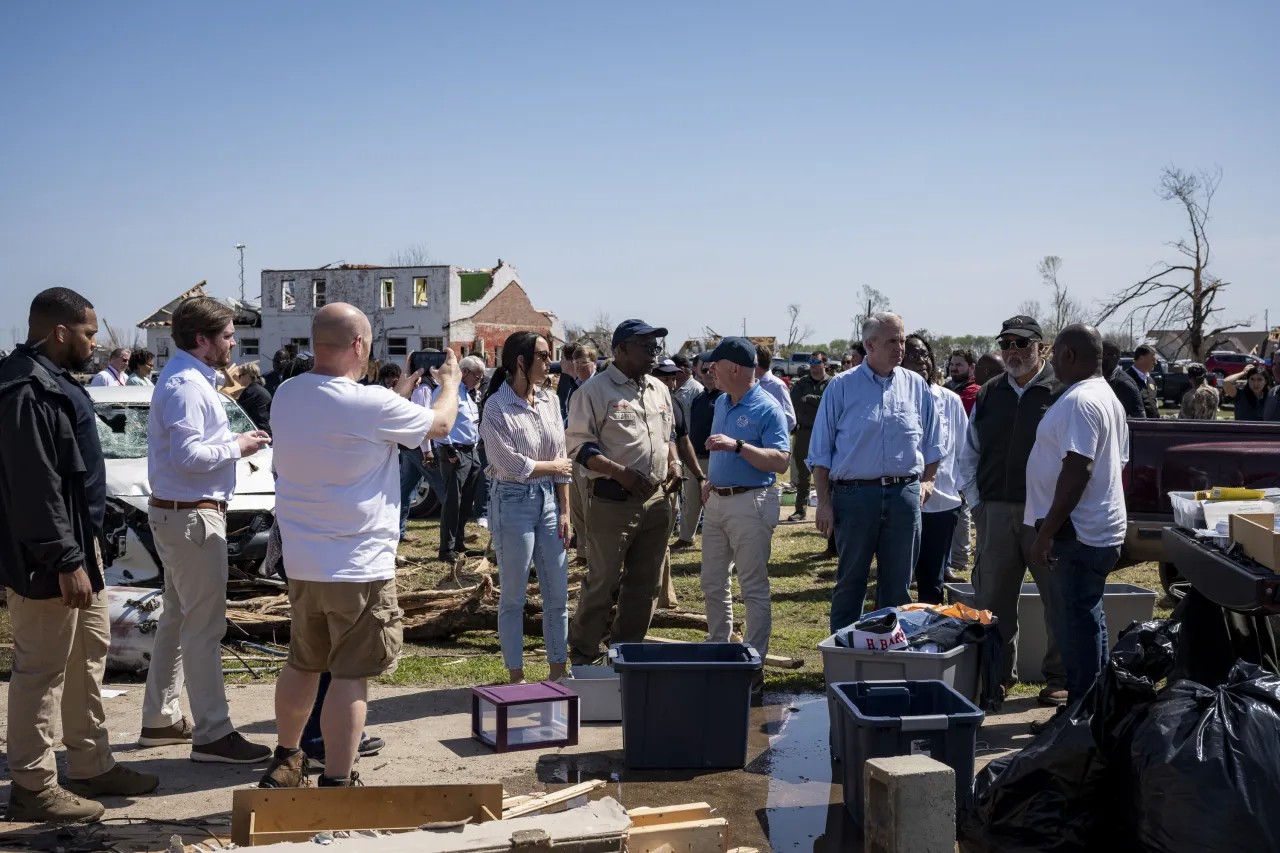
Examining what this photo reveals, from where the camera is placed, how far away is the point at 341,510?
185 inches

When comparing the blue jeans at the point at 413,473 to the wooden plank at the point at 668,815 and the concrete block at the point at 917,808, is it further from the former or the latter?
the concrete block at the point at 917,808

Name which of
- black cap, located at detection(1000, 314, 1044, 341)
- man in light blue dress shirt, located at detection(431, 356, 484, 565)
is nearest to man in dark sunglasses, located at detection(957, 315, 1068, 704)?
black cap, located at detection(1000, 314, 1044, 341)

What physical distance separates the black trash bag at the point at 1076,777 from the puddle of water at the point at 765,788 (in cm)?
85

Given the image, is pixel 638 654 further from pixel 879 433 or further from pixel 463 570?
pixel 463 570

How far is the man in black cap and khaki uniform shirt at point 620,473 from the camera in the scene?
6.83m

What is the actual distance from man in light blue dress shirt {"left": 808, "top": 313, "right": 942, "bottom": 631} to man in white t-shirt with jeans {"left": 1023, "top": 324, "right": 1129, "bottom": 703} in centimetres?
84

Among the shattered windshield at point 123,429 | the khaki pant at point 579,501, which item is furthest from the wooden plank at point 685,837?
the shattered windshield at point 123,429

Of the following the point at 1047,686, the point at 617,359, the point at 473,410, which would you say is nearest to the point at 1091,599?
the point at 1047,686

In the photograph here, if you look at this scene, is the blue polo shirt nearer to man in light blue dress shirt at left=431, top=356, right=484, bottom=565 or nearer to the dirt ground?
the dirt ground

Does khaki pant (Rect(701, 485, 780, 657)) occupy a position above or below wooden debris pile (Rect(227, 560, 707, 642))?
above

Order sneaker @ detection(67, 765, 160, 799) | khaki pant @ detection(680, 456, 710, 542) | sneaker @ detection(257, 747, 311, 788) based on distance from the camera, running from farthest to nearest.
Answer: khaki pant @ detection(680, 456, 710, 542) → sneaker @ detection(67, 765, 160, 799) → sneaker @ detection(257, 747, 311, 788)

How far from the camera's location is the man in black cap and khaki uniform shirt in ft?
22.4

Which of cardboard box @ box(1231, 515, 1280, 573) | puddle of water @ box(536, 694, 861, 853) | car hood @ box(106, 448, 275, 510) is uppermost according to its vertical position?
cardboard box @ box(1231, 515, 1280, 573)

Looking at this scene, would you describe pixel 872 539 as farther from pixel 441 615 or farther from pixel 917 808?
pixel 441 615
